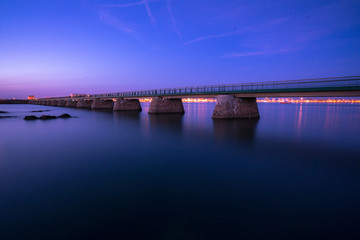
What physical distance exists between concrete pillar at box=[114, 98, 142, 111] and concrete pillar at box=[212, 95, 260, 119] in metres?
30.5

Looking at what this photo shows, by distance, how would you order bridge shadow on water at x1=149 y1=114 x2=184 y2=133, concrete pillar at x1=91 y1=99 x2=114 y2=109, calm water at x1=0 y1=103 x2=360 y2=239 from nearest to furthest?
calm water at x1=0 y1=103 x2=360 y2=239
bridge shadow on water at x1=149 y1=114 x2=184 y2=133
concrete pillar at x1=91 y1=99 x2=114 y2=109

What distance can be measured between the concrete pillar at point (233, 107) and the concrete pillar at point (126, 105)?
30.5m

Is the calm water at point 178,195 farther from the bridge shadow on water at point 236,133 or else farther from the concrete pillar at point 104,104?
the concrete pillar at point 104,104

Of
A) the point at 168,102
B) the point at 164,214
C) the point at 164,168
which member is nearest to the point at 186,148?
the point at 164,168

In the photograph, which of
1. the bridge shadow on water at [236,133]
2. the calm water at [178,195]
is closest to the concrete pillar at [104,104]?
the bridge shadow on water at [236,133]

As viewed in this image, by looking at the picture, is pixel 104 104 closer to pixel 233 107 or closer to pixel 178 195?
pixel 233 107

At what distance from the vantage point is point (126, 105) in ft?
167

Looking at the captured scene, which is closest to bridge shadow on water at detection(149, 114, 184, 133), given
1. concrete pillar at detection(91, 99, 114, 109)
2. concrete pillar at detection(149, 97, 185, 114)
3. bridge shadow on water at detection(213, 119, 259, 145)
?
bridge shadow on water at detection(213, 119, 259, 145)

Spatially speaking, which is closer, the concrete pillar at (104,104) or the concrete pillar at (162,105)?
the concrete pillar at (162,105)

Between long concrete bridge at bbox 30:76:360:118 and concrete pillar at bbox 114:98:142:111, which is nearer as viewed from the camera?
long concrete bridge at bbox 30:76:360:118

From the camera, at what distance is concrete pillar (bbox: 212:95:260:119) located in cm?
2639

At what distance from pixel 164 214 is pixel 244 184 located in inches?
133

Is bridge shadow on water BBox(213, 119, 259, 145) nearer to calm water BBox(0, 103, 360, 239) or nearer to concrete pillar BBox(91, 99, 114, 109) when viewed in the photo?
calm water BBox(0, 103, 360, 239)

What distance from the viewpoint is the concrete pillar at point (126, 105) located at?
50.5 m
